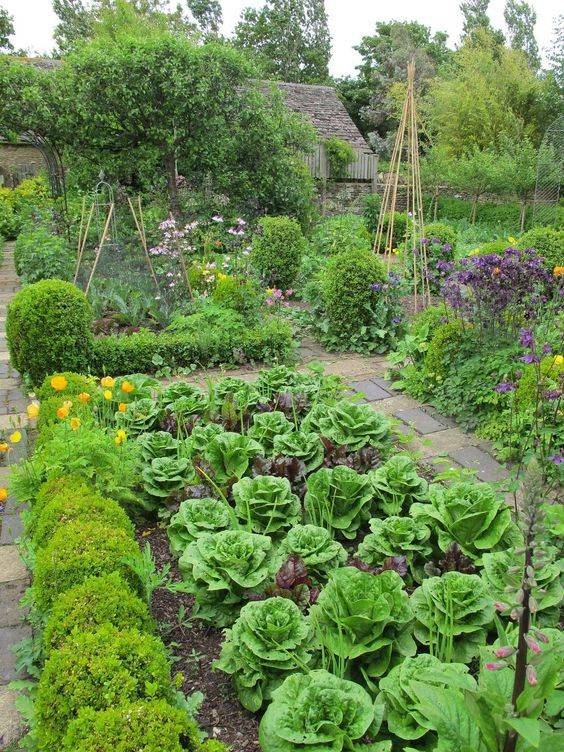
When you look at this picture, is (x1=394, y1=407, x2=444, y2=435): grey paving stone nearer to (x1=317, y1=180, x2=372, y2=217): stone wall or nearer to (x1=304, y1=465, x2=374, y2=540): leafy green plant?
(x1=304, y1=465, x2=374, y2=540): leafy green plant

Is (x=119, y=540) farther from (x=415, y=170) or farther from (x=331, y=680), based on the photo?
(x=415, y=170)

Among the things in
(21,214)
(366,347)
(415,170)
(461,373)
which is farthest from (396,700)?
(21,214)

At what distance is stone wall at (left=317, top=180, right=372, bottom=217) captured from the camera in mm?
15988

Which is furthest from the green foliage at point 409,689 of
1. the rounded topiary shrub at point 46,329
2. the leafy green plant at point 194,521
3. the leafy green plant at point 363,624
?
the rounded topiary shrub at point 46,329

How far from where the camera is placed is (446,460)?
11.9 feet

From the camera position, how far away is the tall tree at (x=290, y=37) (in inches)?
1398

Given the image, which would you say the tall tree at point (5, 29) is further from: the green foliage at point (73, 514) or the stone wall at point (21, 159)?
the green foliage at point (73, 514)

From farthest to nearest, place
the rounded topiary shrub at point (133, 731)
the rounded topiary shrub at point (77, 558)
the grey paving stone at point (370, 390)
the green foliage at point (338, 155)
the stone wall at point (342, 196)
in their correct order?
the green foliage at point (338, 155)
the stone wall at point (342, 196)
the grey paving stone at point (370, 390)
the rounded topiary shrub at point (77, 558)
the rounded topiary shrub at point (133, 731)

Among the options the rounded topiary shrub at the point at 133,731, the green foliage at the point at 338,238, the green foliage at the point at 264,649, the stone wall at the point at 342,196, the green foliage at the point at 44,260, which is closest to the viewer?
the rounded topiary shrub at the point at 133,731

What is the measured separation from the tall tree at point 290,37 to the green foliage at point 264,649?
37.9m

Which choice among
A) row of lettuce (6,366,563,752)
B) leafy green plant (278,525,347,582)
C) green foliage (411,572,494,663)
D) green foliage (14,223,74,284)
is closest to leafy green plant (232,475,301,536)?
row of lettuce (6,366,563,752)

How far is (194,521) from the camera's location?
109 inches

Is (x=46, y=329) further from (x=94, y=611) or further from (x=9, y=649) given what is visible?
(x=94, y=611)

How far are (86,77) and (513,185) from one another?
1004 centimetres
